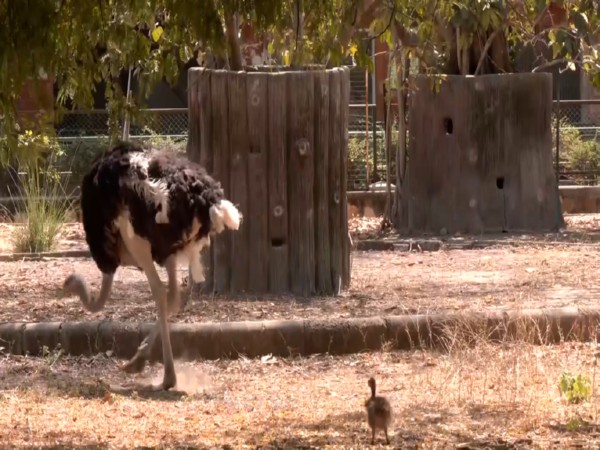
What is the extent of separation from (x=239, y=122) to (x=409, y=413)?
149 inches

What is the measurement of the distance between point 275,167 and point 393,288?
1.67m

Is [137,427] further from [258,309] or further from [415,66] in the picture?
[415,66]

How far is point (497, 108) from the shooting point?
51.3ft

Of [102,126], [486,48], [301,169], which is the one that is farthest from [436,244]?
[102,126]

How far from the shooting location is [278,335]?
9492 millimetres

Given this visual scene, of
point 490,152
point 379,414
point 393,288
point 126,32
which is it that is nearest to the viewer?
point 379,414

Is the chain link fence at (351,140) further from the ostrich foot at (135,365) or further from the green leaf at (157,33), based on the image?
Result: the ostrich foot at (135,365)

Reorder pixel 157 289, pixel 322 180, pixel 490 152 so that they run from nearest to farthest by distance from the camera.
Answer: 1. pixel 157 289
2. pixel 322 180
3. pixel 490 152

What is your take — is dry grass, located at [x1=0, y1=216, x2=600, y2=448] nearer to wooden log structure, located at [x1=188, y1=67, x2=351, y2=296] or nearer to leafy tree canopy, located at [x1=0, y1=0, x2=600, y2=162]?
wooden log structure, located at [x1=188, y1=67, x2=351, y2=296]

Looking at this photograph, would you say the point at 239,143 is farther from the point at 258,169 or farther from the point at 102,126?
the point at 102,126

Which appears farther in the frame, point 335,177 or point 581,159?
point 581,159

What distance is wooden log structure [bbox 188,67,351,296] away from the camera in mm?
10742

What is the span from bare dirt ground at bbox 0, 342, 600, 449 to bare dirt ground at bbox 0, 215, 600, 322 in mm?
1017

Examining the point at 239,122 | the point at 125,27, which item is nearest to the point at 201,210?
the point at 125,27
